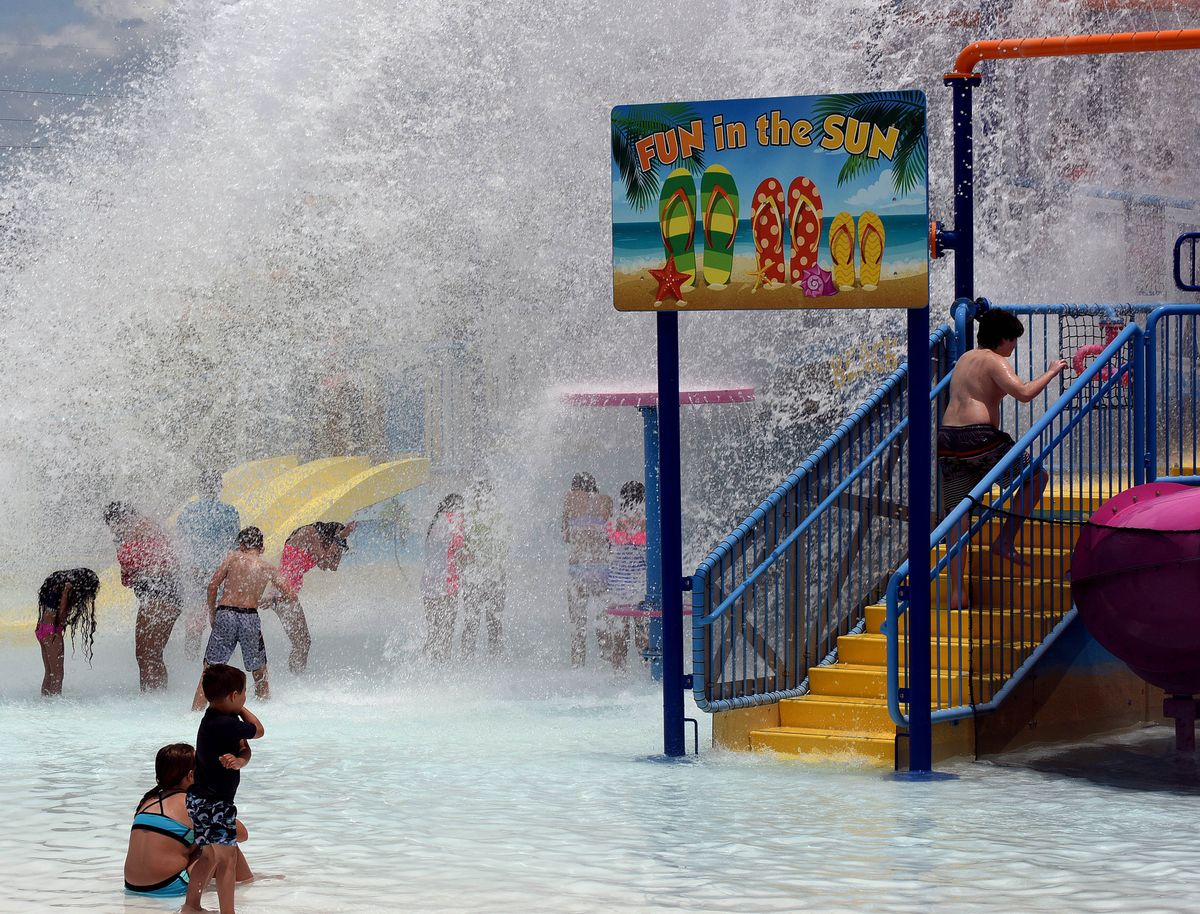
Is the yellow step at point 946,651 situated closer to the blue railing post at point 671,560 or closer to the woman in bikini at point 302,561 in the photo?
the blue railing post at point 671,560

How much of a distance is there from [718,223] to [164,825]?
4209 millimetres

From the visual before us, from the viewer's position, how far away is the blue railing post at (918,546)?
8.59m

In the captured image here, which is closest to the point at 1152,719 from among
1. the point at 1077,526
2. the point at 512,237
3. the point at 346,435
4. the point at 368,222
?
the point at 1077,526

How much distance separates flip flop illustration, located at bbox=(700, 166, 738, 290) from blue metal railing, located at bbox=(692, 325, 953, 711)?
1.50 metres

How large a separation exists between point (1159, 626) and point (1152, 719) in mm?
2083

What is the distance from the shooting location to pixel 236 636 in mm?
11414

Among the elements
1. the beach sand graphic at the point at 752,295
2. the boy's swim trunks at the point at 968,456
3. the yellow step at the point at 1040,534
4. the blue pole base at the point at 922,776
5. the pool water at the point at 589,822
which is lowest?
the pool water at the point at 589,822

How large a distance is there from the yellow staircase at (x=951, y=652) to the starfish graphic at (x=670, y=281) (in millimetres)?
2148

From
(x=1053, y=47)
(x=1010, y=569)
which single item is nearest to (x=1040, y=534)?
(x=1010, y=569)

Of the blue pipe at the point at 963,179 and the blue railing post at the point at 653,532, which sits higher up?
the blue pipe at the point at 963,179

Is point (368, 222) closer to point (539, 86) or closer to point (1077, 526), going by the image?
point (539, 86)

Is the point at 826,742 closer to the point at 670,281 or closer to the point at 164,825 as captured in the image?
the point at 670,281

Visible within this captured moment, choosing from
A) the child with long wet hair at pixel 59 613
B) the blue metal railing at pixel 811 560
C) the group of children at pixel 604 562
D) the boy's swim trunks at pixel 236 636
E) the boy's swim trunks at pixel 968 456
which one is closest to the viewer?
the blue metal railing at pixel 811 560

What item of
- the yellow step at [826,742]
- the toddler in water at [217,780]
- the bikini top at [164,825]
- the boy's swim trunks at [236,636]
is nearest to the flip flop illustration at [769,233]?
the yellow step at [826,742]
